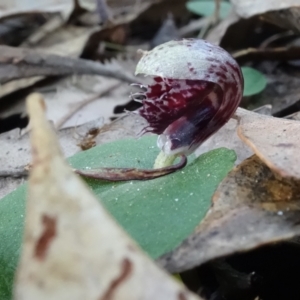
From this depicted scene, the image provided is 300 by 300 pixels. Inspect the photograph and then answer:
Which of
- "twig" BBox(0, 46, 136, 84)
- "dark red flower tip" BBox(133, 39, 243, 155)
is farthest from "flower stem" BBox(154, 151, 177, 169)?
"twig" BBox(0, 46, 136, 84)

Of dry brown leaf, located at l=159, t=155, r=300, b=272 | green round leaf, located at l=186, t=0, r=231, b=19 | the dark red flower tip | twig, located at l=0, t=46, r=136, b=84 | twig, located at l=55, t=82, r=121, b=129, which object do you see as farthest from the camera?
green round leaf, located at l=186, t=0, r=231, b=19

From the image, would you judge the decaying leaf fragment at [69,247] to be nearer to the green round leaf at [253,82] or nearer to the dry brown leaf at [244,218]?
the dry brown leaf at [244,218]

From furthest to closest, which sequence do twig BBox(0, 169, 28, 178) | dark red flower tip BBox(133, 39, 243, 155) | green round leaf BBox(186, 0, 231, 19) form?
1. green round leaf BBox(186, 0, 231, 19)
2. twig BBox(0, 169, 28, 178)
3. dark red flower tip BBox(133, 39, 243, 155)

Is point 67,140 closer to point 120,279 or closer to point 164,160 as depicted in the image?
point 164,160

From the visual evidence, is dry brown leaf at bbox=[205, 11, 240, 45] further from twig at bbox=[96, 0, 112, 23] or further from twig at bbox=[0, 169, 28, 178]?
twig at bbox=[0, 169, 28, 178]

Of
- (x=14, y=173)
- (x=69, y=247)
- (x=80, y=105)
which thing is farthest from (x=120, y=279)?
(x=80, y=105)

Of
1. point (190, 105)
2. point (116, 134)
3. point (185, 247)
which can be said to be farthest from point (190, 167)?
point (116, 134)

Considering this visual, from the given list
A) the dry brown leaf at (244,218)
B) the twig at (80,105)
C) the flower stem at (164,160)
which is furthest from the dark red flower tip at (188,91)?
the twig at (80,105)

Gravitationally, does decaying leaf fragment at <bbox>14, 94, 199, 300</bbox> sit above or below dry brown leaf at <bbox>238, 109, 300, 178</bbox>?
above

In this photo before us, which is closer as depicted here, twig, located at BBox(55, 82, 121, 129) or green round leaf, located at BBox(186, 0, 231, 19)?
twig, located at BBox(55, 82, 121, 129)
